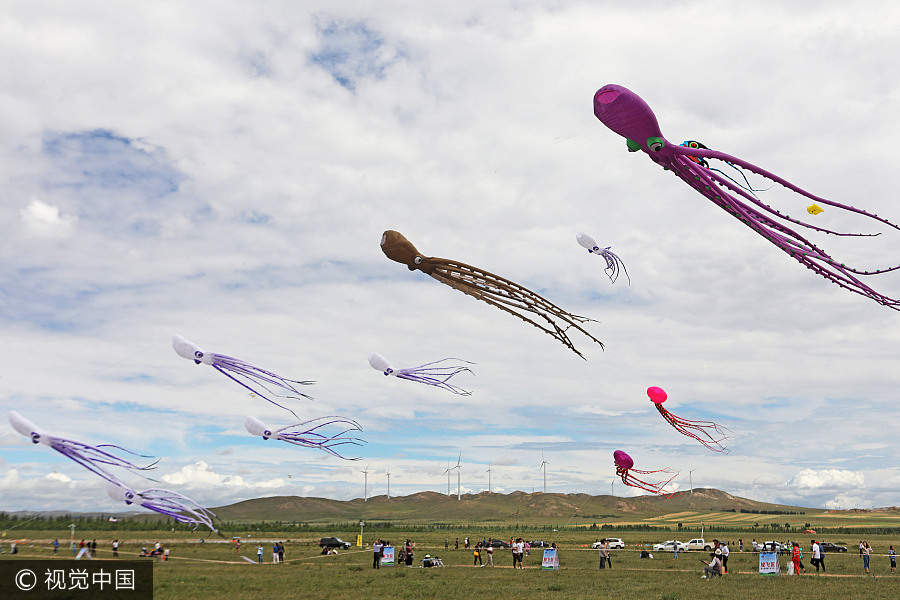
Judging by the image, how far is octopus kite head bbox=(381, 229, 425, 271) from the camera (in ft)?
58.9

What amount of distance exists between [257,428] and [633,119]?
11.3 m

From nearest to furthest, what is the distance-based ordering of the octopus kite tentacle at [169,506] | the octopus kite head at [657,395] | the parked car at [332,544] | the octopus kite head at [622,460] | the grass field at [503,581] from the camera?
1. the octopus kite tentacle at [169,506]
2. the grass field at [503,581]
3. the octopus kite head at [657,395]
4. the octopus kite head at [622,460]
5. the parked car at [332,544]

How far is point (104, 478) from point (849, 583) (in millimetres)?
33701

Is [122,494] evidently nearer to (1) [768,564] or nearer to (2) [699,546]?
(1) [768,564]

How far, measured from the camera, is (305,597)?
27812mm

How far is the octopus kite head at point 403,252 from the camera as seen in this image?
17.9 m

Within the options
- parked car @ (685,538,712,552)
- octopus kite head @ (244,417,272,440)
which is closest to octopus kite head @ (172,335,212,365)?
octopus kite head @ (244,417,272,440)

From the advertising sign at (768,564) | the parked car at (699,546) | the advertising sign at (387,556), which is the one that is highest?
the advertising sign at (768,564)

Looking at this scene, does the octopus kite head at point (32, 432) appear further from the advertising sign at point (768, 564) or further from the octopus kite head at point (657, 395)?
the advertising sign at point (768, 564)

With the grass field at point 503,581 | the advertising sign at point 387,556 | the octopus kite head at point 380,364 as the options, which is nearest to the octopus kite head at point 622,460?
the grass field at point 503,581

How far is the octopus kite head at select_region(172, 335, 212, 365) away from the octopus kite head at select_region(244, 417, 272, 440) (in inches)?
101

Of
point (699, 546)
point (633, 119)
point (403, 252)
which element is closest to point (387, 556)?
point (403, 252)

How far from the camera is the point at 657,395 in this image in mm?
33188

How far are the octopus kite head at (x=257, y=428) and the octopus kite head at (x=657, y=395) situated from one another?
71.8ft
